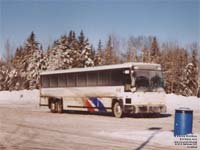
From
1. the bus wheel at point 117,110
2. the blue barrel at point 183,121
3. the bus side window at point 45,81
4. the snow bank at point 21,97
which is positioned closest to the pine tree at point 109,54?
the snow bank at point 21,97

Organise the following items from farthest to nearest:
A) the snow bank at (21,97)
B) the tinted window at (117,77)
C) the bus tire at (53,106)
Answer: the snow bank at (21,97) < the bus tire at (53,106) < the tinted window at (117,77)

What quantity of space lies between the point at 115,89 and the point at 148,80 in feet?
6.30

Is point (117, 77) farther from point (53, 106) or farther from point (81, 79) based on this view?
point (53, 106)

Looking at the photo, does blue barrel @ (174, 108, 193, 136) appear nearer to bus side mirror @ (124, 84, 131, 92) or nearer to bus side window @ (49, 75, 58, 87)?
bus side mirror @ (124, 84, 131, 92)

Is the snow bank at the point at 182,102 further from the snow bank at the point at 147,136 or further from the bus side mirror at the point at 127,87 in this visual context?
the snow bank at the point at 147,136

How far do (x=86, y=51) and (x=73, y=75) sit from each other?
42.1m

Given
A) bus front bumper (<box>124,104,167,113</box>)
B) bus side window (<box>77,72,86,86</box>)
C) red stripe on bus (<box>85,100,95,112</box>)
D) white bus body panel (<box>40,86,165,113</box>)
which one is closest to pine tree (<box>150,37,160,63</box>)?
white bus body panel (<box>40,86,165,113</box>)

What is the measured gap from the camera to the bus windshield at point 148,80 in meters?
24.9

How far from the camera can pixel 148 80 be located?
994 inches

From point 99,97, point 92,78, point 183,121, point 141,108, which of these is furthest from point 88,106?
point 183,121

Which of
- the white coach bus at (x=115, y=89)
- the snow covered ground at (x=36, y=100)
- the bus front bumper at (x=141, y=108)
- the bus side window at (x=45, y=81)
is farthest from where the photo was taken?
the snow covered ground at (x=36, y=100)

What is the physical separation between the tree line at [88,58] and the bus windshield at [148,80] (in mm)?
36810

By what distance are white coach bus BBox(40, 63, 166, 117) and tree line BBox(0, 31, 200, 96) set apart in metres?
34.4

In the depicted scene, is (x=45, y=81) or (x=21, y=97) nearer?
(x=45, y=81)
